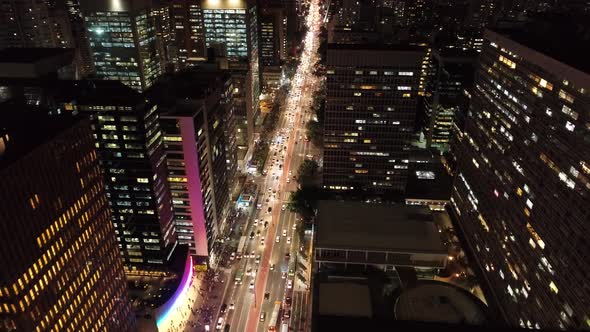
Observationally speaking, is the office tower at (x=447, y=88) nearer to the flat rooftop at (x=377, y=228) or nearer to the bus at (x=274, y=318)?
the flat rooftop at (x=377, y=228)

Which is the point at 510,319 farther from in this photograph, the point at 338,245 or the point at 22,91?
the point at 22,91

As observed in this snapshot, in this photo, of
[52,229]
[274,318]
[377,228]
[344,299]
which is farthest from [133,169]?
[377,228]

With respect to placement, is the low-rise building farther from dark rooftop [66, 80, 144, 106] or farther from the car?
dark rooftop [66, 80, 144, 106]

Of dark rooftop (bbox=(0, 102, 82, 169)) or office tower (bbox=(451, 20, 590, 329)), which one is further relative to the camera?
office tower (bbox=(451, 20, 590, 329))

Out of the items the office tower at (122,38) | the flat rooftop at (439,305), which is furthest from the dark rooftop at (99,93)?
the office tower at (122,38)

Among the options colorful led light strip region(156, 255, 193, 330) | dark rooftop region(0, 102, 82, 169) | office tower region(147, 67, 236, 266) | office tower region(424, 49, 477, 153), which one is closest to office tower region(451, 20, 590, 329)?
office tower region(424, 49, 477, 153)

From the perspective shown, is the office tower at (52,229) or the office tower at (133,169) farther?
the office tower at (133,169)
